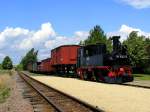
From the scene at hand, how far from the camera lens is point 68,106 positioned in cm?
1529

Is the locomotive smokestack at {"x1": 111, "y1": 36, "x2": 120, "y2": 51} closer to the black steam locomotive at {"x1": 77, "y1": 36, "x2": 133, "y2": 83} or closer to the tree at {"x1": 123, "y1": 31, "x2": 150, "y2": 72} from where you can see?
the black steam locomotive at {"x1": 77, "y1": 36, "x2": 133, "y2": 83}

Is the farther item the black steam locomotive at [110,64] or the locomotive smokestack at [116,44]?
the locomotive smokestack at [116,44]

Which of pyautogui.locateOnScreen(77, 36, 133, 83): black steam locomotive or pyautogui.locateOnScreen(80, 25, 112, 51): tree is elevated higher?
pyautogui.locateOnScreen(80, 25, 112, 51): tree

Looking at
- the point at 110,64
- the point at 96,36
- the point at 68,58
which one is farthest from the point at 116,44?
the point at 96,36

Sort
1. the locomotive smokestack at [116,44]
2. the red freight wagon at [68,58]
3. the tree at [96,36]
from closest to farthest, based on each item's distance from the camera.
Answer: the locomotive smokestack at [116,44]
the red freight wagon at [68,58]
the tree at [96,36]

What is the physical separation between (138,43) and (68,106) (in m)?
52.2

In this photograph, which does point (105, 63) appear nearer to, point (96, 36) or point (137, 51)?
point (137, 51)

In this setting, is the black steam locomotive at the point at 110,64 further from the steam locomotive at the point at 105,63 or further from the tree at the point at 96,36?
the tree at the point at 96,36

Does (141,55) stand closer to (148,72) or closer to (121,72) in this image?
(148,72)

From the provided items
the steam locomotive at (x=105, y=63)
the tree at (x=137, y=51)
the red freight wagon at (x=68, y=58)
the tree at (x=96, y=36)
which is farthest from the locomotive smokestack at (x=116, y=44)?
the tree at (x=96, y=36)

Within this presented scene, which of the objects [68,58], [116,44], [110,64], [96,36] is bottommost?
[110,64]

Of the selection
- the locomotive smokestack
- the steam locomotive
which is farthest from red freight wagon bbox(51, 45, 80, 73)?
the locomotive smokestack

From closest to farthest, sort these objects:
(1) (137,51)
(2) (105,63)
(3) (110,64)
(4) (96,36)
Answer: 1. (3) (110,64)
2. (2) (105,63)
3. (1) (137,51)
4. (4) (96,36)

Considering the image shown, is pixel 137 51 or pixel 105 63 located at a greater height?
A: pixel 137 51
